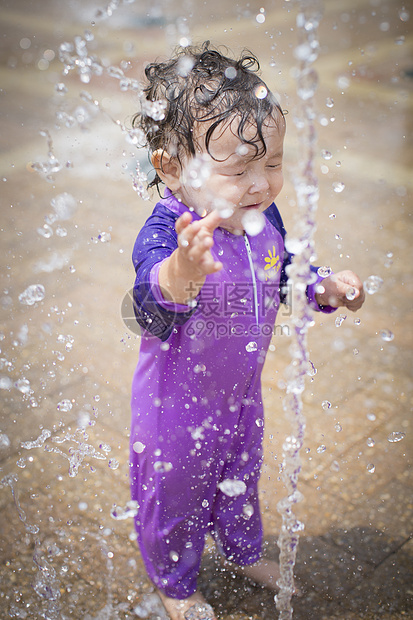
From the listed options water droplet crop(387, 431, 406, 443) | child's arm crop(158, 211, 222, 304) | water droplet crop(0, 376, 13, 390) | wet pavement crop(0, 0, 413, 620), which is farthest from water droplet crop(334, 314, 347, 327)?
child's arm crop(158, 211, 222, 304)

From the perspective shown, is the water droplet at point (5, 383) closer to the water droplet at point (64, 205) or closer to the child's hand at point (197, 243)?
the water droplet at point (64, 205)

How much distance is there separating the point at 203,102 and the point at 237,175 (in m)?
0.16

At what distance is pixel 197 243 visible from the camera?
1.06 metres

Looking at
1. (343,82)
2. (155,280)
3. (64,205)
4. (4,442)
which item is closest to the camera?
(155,280)

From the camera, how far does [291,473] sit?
5.66 ft

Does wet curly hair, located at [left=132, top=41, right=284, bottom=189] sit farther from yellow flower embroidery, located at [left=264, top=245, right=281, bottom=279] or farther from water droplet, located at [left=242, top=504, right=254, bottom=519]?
water droplet, located at [left=242, top=504, right=254, bottom=519]

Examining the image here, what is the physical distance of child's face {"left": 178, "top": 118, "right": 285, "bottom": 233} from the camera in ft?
3.94

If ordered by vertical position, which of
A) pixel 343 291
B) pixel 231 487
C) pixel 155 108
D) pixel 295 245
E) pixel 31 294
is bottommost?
pixel 231 487

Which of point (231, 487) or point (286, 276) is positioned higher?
point (286, 276)

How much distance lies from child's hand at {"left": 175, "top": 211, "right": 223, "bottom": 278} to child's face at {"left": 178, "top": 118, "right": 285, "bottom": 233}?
0.56 feet

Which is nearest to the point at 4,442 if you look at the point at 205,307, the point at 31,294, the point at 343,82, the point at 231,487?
the point at 31,294

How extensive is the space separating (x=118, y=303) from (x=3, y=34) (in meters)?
6.36

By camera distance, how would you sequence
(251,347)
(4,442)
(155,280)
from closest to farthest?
(155,280)
(251,347)
(4,442)

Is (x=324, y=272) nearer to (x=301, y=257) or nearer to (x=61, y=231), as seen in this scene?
(x=301, y=257)
